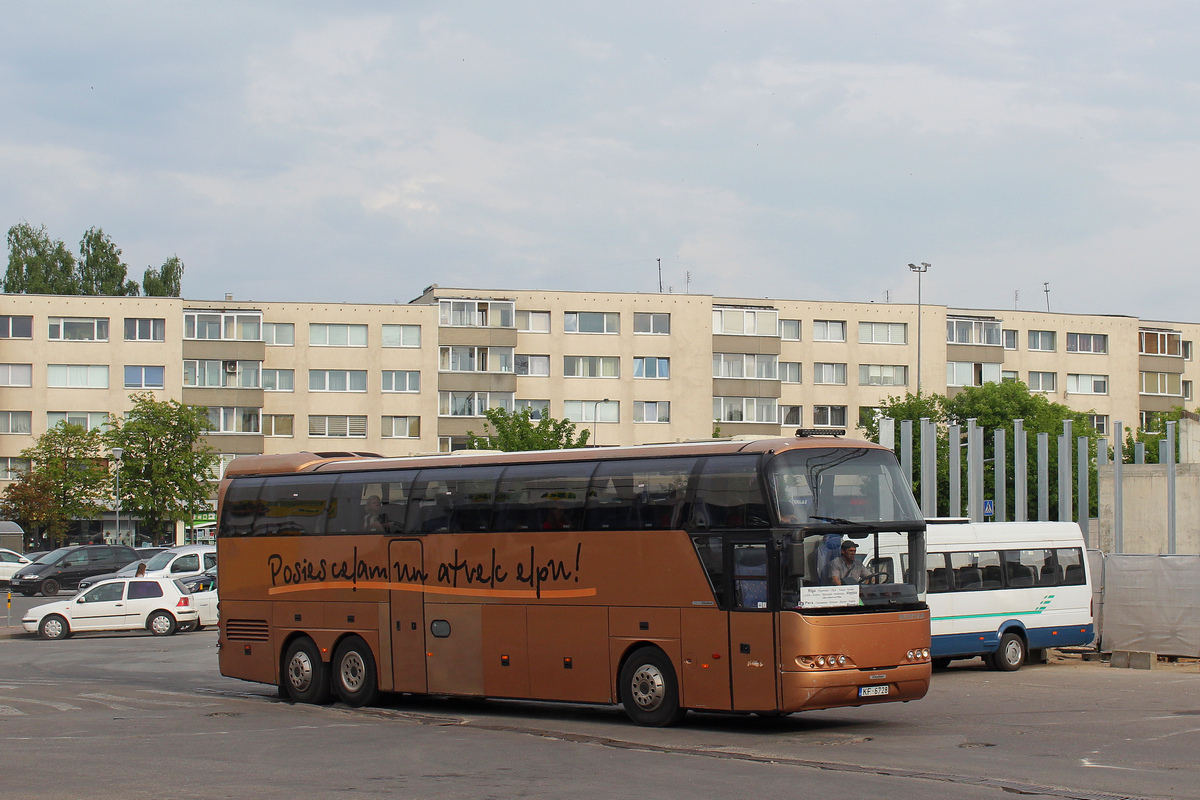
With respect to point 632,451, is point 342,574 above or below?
below

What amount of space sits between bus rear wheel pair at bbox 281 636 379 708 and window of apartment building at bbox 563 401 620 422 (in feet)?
189

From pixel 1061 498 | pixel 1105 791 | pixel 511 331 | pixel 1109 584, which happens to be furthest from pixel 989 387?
pixel 1105 791

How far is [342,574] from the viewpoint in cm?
1866

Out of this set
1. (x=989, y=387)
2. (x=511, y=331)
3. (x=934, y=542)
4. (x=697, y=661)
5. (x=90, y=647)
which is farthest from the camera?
(x=511, y=331)

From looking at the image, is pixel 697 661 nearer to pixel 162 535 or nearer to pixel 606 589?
pixel 606 589

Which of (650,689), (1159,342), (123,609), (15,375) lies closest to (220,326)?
(15,375)

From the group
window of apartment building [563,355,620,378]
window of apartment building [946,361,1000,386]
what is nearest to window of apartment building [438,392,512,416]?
window of apartment building [563,355,620,378]

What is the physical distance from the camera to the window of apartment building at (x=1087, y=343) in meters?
88.6

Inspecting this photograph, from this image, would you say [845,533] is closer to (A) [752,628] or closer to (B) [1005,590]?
(A) [752,628]

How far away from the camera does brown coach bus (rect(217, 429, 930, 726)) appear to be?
1459 cm

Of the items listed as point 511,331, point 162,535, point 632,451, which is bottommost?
point 162,535

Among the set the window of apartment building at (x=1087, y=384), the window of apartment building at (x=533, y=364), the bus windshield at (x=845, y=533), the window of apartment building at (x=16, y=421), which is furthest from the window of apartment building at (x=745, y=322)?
the bus windshield at (x=845, y=533)

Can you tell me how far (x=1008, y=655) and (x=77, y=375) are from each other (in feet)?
201

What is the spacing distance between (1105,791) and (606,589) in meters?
6.46
